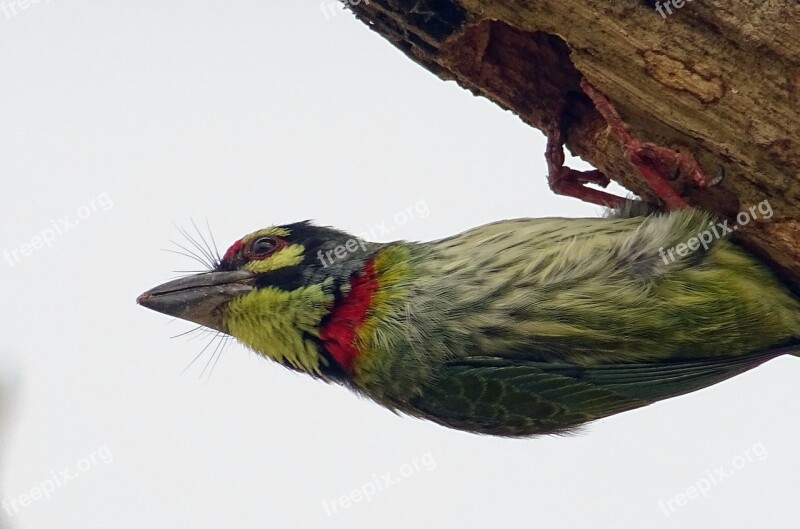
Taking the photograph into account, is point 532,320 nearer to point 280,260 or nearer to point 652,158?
point 652,158

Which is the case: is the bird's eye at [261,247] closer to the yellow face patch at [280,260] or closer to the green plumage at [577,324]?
the yellow face patch at [280,260]

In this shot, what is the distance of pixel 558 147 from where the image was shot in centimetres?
412

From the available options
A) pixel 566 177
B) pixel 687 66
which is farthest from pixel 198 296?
pixel 687 66

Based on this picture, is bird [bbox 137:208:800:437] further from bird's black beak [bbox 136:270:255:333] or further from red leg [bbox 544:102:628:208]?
red leg [bbox 544:102:628:208]

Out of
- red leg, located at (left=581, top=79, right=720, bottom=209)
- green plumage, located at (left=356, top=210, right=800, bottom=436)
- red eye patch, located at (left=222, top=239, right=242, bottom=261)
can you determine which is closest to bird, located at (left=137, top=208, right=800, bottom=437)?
green plumage, located at (left=356, top=210, right=800, bottom=436)

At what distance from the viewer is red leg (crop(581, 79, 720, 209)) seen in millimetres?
3611

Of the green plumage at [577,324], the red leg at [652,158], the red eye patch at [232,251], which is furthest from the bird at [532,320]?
the red eye patch at [232,251]

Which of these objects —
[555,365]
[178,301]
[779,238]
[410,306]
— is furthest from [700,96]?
[178,301]

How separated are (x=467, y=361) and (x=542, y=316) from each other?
1.18 feet

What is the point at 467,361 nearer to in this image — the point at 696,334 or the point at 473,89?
the point at 696,334

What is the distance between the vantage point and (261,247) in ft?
13.6

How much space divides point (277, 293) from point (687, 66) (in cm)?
195

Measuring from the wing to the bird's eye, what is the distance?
3.30ft

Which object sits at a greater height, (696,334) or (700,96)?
(700,96)
